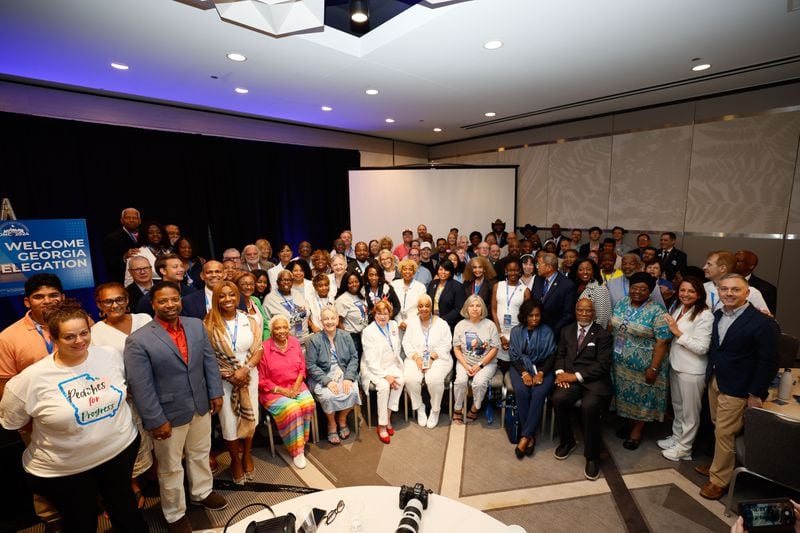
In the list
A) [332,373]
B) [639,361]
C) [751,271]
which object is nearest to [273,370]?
[332,373]

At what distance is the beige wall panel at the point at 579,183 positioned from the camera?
6.72 meters

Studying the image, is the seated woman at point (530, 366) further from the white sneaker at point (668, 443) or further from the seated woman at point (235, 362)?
the seated woman at point (235, 362)

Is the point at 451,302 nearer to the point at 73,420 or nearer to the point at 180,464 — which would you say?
the point at 180,464

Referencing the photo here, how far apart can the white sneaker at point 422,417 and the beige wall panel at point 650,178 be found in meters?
5.30

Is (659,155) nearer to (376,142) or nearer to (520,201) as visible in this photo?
(520,201)

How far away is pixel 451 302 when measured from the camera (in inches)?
167

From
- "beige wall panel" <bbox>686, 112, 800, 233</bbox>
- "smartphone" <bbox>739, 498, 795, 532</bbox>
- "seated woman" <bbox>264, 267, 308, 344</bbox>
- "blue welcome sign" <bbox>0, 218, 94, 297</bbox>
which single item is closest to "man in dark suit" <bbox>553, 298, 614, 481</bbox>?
"smartphone" <bbox>739, 498, 795, 532</bbox>

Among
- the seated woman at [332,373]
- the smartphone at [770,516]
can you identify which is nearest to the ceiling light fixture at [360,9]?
the seated woman at [332,373]

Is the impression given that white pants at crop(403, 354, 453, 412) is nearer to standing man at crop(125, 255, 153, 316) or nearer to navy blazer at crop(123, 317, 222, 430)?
navy blazer at crop(123, 317, 222, 430)

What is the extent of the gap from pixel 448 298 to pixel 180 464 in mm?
2936

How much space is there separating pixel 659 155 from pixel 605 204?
3.71 feet

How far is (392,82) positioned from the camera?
175 inches

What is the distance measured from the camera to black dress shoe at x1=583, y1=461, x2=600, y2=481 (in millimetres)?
2922

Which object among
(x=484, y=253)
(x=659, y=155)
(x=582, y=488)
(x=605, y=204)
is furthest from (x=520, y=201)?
(x=582, y=488)
